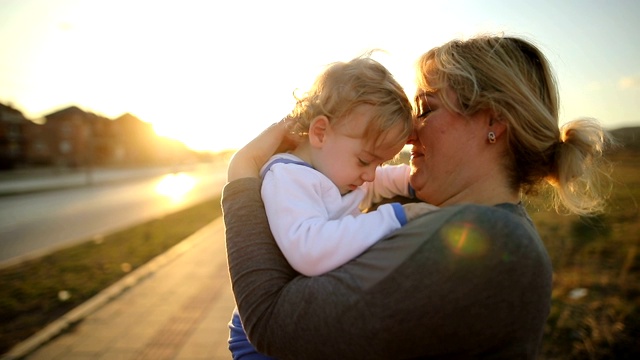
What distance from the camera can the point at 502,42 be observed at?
1.91 m

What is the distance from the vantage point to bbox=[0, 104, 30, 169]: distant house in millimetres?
62062

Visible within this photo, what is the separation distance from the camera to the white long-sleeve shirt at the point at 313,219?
144 centimetres

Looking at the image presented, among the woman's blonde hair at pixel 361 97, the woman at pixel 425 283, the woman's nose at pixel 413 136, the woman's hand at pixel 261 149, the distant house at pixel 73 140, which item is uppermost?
the woman's blonde hair at pixel 361 97

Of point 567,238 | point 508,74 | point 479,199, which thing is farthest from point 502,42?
point 567,238

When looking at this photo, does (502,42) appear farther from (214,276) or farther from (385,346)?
(214,276)

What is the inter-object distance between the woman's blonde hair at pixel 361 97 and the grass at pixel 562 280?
1.40 m

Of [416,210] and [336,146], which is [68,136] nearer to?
[336,146]

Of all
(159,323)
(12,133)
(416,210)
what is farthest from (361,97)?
(12,133)

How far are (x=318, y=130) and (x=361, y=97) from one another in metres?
0.23

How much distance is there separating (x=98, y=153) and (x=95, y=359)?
83.6 m

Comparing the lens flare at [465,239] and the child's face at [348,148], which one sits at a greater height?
the child's face at [348,148]

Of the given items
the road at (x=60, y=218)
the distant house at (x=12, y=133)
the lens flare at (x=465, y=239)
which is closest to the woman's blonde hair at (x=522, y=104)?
the lens flare at (x=465, y=239)

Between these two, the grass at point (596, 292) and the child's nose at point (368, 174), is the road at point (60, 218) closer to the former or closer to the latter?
the child's nose at point (368, 174)

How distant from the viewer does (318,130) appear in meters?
2.04
